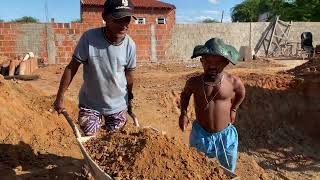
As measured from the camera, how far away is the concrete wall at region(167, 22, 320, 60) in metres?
18.3

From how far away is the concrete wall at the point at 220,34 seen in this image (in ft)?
60.1

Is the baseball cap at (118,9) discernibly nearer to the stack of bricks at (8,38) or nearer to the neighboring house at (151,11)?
the stack of bricks at (8,38)

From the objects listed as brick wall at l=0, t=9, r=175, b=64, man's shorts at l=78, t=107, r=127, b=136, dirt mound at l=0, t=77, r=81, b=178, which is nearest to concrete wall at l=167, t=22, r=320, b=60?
brick wall at l=0, t=9, r=175, b=64

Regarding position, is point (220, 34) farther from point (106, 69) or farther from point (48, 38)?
point (106, 69)

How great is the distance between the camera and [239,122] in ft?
30.6

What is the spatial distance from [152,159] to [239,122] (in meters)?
6.51

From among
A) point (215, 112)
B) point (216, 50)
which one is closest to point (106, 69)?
point (216, 50)

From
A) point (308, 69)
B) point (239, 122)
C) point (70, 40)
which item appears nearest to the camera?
point (239, 122)

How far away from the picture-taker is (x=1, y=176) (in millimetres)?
4199

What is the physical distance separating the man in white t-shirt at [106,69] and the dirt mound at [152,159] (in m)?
0.51

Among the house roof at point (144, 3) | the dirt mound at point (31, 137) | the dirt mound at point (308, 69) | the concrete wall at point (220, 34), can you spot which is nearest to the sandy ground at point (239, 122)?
the dirt mound at point (31, 137)

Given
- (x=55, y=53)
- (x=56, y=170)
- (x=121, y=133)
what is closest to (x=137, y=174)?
(x=121, y=133)

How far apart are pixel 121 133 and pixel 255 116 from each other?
6.31 m

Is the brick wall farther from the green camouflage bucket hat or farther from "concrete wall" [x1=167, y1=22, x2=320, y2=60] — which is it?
the green camouflage bucket hat
